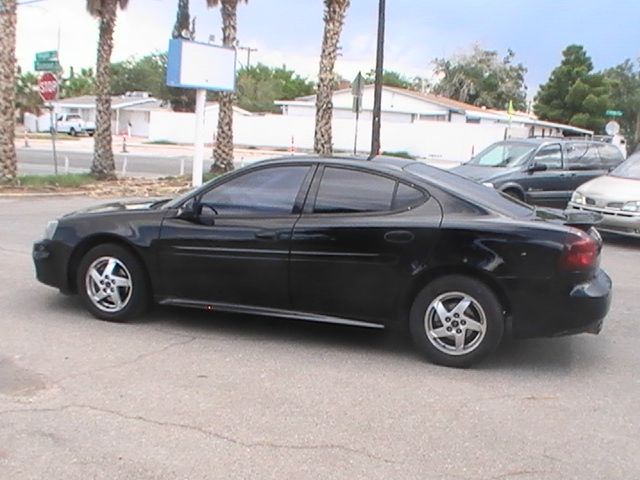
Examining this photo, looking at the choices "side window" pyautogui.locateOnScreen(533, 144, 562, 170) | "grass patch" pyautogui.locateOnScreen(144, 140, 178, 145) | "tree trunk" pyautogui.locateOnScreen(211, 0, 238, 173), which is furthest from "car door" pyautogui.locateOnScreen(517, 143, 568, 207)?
"grass patch" pyautogui.locateOnScreen(144, 140, 178, 145)

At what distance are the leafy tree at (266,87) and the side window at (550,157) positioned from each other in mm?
58236

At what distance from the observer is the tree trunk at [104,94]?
60.4 ft

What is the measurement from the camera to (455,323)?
5152 millimetres

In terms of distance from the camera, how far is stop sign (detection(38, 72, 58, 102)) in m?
17.4

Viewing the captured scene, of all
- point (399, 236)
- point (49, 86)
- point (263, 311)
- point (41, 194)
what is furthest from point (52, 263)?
point (49, 86)

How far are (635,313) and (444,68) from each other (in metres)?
72.5

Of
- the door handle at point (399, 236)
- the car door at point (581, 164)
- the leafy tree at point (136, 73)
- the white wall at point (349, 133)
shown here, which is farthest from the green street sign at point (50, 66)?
the leafy tree at point (136, 73)

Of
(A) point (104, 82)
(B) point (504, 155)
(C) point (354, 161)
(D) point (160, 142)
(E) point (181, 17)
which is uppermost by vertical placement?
(E) point (181, 17)

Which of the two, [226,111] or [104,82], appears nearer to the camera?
[104,82]

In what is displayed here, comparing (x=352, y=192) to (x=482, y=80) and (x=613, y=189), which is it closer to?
(x=613, y=189)

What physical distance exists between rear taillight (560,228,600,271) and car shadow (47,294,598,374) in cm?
83

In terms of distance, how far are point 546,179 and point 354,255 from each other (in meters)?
9.21

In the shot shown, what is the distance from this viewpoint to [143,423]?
405 centimetres

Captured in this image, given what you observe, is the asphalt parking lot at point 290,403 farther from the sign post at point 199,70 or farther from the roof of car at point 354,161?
the sign post at point 199,70
